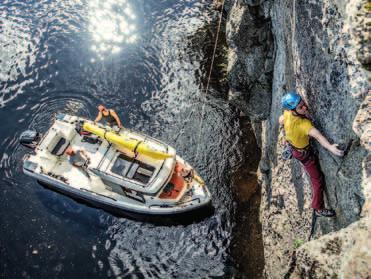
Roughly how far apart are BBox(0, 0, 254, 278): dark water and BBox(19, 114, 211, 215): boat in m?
1.44

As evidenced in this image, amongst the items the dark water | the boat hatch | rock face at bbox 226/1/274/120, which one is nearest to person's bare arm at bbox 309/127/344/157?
rock face at bbox 226/1/274/120

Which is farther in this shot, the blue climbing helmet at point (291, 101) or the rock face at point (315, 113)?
the blue climbing helmet at point (291, 101)

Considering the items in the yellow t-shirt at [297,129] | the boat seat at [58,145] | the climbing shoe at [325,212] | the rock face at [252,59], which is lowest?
the climbing shoe at [325,212]

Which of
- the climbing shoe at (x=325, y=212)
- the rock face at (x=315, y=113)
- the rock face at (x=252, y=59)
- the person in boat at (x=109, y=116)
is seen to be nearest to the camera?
the rock face at (x=315, y=113)

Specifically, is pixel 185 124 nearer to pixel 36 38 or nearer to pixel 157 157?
pixel 157 157

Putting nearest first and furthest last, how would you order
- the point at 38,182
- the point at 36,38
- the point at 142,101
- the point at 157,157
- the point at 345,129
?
the point at 345,129 → the point at 157,157 → the point at 38,182 → the point at 142,101 → the point at 36,38

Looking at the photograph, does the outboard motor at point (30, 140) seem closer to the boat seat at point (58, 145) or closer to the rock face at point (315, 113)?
the boat seat at point (58, 145)

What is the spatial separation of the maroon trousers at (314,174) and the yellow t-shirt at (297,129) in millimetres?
324

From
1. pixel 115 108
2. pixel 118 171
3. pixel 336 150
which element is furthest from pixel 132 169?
pixel 336 150

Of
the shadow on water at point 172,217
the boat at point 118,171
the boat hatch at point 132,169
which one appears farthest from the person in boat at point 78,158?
the shadow on water at point 172,217

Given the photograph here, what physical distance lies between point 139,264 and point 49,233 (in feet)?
17.7

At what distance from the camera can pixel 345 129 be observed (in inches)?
372

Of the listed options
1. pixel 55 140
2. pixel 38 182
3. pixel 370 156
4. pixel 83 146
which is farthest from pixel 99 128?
pixel 370 156

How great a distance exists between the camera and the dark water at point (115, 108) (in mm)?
19453
